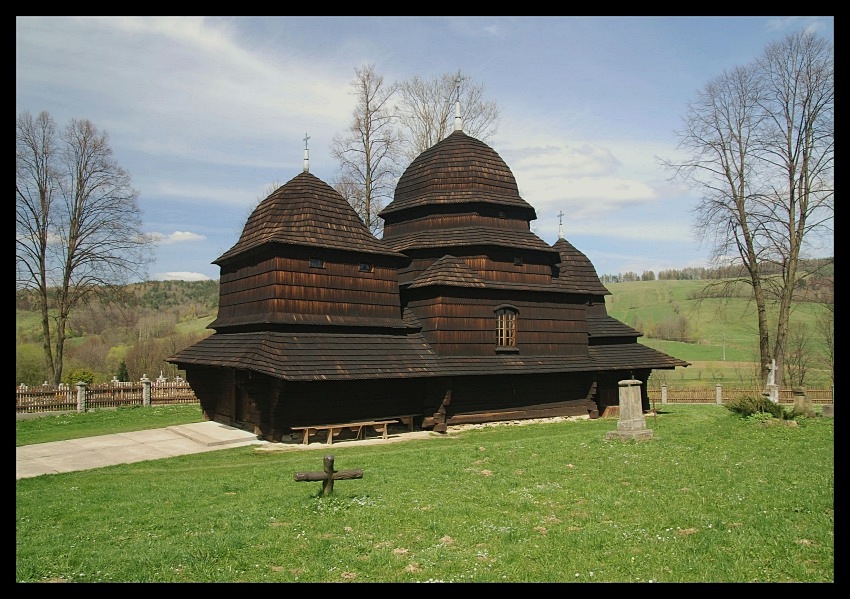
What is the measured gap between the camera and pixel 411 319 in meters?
21.5

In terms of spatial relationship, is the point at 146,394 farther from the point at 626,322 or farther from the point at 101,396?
the point at 626,322

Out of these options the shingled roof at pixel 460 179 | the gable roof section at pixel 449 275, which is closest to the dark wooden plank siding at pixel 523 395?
the gable roof section at pixel 449 275

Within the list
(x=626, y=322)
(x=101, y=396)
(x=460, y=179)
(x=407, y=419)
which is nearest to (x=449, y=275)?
(x=407, y=419)

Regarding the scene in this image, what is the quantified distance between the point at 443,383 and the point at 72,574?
1426 cm

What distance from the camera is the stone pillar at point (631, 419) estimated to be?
14305mm

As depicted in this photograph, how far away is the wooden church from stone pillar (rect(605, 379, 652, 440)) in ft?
20.9

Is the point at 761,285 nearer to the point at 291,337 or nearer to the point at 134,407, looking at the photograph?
the point at 291,337

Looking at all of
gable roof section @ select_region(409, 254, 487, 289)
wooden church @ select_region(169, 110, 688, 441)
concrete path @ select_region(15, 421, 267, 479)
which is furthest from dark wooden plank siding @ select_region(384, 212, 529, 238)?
concrete path @ select_region(15, 421, 267, 479)

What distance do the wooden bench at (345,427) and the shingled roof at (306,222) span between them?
5.62 m

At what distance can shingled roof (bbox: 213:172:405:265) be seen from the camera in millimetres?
19141

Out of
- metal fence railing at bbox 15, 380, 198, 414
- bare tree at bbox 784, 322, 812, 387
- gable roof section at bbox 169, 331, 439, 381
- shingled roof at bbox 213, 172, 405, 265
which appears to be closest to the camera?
gable roof section at bbox 169, 331, 439, 381

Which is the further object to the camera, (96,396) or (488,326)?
(96,396)

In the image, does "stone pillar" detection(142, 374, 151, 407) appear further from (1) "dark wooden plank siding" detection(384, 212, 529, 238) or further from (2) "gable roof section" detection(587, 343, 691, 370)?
(2) "gable roof section" detection(587, 343, 691, 370)

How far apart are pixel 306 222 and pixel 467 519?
1326cm
